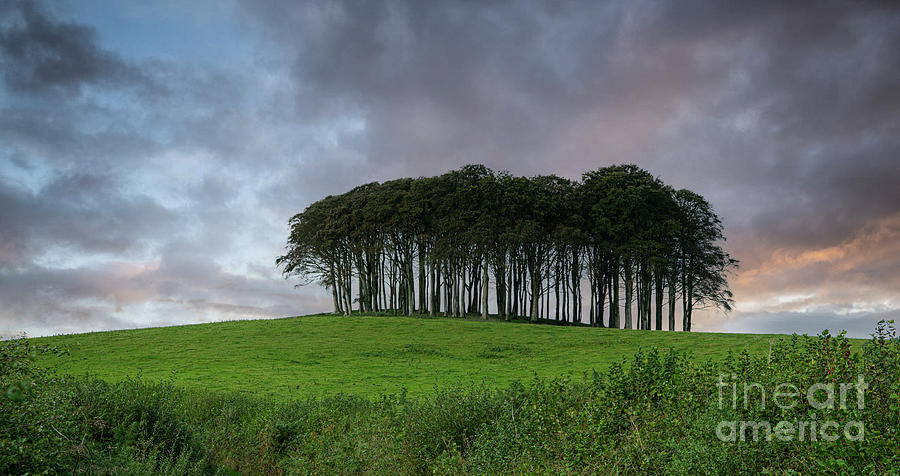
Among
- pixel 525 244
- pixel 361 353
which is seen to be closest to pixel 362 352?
pixel 361 353

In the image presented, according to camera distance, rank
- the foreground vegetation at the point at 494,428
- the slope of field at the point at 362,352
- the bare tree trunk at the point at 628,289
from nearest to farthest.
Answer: the foreground vegetation at the point at 494,428
the slope of field at the point at 362,352
the bare tree trunk at the point at 628,289

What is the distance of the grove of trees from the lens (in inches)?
1774

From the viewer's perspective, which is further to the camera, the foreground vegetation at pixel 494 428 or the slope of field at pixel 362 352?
the slope of field at pixel 362 352

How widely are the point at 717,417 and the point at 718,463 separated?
137cm

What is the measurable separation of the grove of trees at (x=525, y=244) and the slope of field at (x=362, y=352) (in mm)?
6799

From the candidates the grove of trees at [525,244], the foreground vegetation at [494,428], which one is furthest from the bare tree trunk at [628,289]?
the foreground vegetation at [494,428]

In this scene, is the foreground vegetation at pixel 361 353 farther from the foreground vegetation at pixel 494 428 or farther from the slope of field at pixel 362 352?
the foreground vegetation at pixel 494 428

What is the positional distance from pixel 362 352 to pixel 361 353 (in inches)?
8.7

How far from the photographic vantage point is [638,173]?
49.8 m

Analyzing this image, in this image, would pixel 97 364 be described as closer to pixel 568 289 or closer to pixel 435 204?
Answer: pixel 435 204

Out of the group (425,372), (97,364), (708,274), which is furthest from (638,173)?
(97,364)

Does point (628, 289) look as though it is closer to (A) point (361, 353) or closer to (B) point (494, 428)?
(A) point (361, 353)

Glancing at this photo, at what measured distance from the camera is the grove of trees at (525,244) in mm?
45062

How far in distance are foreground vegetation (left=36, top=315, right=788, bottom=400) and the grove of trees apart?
7.06m
